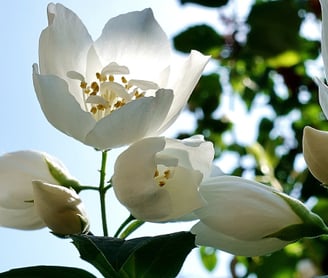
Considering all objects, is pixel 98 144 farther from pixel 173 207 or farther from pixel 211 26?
pixel 211 26

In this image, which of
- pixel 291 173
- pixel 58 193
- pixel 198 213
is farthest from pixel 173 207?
pixel 291 173

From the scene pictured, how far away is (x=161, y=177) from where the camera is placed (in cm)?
86

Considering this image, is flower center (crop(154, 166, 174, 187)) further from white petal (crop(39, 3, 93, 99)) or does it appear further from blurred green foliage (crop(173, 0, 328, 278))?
blurred green foliage (crop(173, 0, 328, 278))

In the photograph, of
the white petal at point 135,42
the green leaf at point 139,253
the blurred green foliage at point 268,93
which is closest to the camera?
the green leaf at point 139,253

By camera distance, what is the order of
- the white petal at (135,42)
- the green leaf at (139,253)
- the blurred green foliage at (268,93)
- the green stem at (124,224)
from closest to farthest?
the green leaf at (139,253)
the green stem at (124,224)
the white petal at (135,42)
the blurred green foliage at (268,93)

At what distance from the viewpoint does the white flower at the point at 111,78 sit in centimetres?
82

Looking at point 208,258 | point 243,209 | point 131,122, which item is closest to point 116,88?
point 131,122

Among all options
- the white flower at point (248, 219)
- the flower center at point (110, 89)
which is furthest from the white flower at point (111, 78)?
the white flower at point (248, 219)

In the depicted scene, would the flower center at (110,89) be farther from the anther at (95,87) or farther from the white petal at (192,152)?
the white petal at (192,152)

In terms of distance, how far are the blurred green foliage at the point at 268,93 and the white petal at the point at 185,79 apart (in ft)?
3.28

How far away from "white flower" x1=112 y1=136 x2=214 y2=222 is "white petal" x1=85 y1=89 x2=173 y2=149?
22 mm

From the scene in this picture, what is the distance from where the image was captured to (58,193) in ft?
2.73

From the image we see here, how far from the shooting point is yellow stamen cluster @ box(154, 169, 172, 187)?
2.77 feet

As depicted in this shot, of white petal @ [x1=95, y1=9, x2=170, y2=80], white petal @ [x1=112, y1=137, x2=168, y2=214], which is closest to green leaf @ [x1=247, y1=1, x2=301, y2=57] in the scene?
white petal @ [x1=95, y1=9, x2=170, y2=80]
